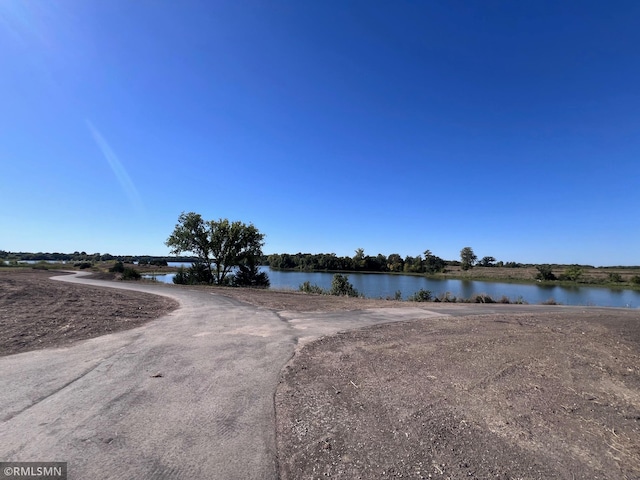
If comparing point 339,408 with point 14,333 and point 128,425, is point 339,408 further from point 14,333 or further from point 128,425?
point 14,333

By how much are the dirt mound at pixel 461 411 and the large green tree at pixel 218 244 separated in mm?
32549

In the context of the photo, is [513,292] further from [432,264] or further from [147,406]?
[432,264]

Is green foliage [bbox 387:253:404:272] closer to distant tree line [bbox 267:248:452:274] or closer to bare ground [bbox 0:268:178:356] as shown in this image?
distant tree line [bbox 267:248:452:274]

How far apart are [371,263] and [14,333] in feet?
322

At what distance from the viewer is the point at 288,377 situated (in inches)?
199

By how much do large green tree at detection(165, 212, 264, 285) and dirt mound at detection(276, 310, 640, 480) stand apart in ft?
107

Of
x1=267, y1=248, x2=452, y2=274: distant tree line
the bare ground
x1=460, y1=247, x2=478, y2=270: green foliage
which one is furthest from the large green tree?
x1=460, y1=247, x2=478, y2=270: green foliage

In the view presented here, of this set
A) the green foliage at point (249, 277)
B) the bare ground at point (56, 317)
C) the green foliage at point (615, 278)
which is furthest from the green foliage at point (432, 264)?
the bare ground at point (56, 317)

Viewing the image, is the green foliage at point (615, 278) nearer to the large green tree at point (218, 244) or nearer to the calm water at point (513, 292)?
the calm water at point (513, 292)

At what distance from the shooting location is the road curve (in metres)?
2.80

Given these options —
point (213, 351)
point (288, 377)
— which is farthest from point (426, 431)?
point (213, 351)

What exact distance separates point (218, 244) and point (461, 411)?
36.6m

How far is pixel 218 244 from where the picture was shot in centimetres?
3744

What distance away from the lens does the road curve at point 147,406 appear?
2797 millimetres
